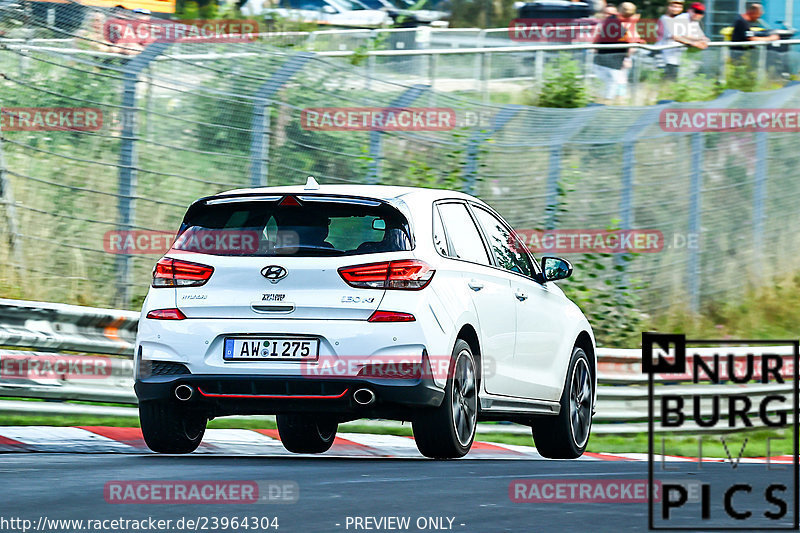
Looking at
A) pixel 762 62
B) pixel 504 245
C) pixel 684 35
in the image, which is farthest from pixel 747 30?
pixel 504 245

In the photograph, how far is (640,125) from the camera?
1683cm

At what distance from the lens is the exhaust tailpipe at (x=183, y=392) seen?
8297 millimetres

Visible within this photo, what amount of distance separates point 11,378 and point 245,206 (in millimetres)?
2937

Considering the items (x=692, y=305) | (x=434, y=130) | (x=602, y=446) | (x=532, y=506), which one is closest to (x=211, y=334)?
(x=532, y=506)

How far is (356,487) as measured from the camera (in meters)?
7.11

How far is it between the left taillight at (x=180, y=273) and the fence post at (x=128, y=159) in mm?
5398

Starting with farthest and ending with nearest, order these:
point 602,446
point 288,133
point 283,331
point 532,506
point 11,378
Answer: point 288,133, point 602,446, point 11,378, point 283,331, point 532,506

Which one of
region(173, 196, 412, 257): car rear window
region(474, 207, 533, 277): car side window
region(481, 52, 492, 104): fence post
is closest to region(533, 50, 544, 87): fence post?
region(481, 52, 492, 104): fence post

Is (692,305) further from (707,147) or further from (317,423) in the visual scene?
(317,423)

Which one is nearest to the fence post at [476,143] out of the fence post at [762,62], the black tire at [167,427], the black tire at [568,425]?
the fence post at [762,62]

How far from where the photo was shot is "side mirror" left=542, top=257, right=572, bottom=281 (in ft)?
32.8

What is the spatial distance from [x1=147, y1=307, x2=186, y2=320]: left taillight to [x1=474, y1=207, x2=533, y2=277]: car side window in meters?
2.13

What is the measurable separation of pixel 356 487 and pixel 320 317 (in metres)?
1.30

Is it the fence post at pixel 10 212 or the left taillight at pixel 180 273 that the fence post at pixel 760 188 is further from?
the left taillight at pixel 180 273
